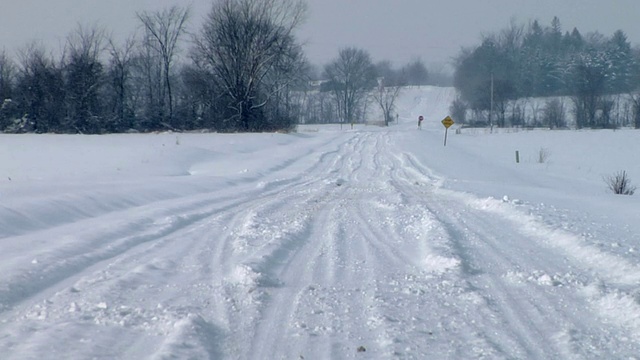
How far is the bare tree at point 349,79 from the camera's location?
376 ft

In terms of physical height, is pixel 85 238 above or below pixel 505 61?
below

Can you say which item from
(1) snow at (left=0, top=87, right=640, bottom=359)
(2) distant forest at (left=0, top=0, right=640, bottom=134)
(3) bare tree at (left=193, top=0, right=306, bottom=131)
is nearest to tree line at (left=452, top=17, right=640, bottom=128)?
(2) distant forest at (left=0, top=0, right=640, bottom=134)

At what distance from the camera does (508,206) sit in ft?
43.8

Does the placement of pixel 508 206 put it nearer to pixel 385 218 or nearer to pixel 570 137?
pixel 385 218

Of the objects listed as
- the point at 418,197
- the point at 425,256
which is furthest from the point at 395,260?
the point at 418,197

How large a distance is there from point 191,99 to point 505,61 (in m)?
47.7

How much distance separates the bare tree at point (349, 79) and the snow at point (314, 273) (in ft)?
322

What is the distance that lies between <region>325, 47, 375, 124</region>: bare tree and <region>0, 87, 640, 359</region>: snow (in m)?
98.1

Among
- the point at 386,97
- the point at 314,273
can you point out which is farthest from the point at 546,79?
the point at 314,273

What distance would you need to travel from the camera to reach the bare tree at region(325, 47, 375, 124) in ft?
376

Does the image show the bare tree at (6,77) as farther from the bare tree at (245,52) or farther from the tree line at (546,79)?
the tree line at (546,79)

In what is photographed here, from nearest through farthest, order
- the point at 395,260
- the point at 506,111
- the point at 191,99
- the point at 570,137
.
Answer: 1. the point at 395,260
2. the point at 570,137
3. the point at 191,99
4. the point at 506,111

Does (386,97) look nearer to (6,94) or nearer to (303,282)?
(6,94)

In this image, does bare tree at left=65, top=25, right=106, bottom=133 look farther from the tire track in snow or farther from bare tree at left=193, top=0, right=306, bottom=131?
the tire track in snow
